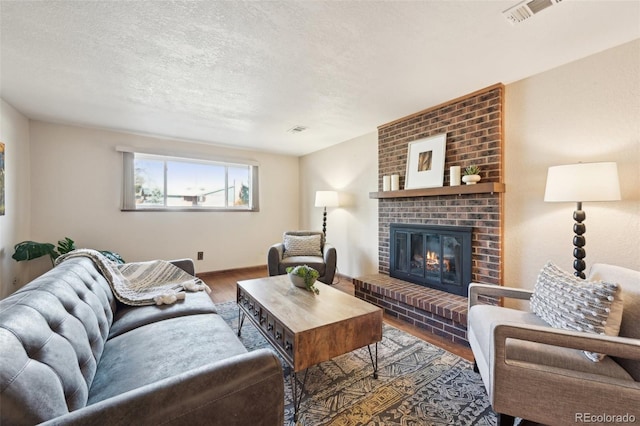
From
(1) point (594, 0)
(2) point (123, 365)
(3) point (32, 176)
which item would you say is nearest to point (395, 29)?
(1) point (594, 0)

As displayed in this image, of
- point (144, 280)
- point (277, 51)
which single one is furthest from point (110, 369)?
point (277, 51)

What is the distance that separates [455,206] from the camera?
107 inches

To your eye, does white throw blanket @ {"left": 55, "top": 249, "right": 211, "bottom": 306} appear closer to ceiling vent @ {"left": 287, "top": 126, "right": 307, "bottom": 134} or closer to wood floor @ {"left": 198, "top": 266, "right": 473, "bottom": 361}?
wood floor @ {"left": 198, "top": 266, "right": 473, "bottom": 361}

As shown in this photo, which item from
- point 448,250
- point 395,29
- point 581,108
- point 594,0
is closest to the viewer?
point 594,0

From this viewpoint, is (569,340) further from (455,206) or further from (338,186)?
(338,186)

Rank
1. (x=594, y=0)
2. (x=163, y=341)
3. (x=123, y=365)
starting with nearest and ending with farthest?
(x=123, y=365), (x=163, y=341), (x=594, y=0)

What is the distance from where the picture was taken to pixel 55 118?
324cm

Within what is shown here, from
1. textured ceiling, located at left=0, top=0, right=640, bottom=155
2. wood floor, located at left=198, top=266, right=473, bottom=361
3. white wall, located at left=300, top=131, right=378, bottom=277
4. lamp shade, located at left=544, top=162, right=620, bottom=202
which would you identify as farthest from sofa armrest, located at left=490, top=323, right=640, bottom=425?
white wall, located at left=300, top=131, right=378, bottom=277

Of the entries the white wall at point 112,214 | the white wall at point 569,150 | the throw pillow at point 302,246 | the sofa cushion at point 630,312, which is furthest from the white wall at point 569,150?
the white wall at point 112,214

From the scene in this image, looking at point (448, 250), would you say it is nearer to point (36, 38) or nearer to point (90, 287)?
point (90, 287)

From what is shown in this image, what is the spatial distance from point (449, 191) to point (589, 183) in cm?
106

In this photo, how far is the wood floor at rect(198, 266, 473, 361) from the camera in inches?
83.9

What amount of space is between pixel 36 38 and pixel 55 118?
2.03 meters

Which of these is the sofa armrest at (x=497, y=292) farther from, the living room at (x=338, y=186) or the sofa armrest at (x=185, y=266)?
the sofa armrest at (x=185, y=266)
